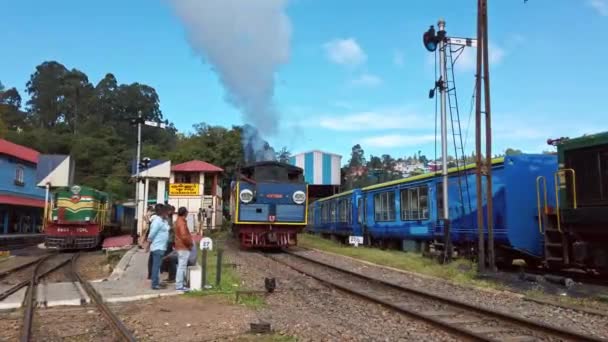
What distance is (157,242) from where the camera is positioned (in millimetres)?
10961

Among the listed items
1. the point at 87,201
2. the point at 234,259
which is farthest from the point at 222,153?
the point at 234,259

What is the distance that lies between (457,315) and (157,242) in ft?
20.1

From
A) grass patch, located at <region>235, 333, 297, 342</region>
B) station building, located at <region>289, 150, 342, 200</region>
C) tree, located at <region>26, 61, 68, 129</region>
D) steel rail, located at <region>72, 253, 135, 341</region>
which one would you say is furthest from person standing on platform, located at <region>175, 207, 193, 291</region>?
tree, located at <region>26, 61, 68, 129</region>

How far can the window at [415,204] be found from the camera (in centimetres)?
1830

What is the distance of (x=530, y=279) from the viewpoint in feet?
38.8

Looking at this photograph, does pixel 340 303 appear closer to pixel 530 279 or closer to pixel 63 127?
pixel 530 279

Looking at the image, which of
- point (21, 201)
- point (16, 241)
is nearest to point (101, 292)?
point (16, 241)

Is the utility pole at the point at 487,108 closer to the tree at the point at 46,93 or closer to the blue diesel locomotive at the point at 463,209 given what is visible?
the blue diesel locomotive at the point at 463,209

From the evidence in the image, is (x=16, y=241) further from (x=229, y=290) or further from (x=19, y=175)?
(x=229, y=290)

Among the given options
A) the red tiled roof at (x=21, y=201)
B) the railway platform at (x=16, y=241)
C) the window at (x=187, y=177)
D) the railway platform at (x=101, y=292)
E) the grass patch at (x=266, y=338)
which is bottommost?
the grass patch at (x=266, y=338)

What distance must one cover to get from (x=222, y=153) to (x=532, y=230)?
44.3 meters

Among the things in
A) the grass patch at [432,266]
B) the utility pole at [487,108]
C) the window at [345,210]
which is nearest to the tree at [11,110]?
the window at [345,210]

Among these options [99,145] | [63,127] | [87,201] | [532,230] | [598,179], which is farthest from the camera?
[63,127]

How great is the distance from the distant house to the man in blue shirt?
956 inches
